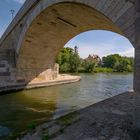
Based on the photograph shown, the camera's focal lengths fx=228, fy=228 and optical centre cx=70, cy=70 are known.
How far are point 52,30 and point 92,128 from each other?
9.35 meters

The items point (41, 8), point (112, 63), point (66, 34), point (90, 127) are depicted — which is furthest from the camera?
point (112, 63)

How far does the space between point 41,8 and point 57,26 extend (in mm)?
2060

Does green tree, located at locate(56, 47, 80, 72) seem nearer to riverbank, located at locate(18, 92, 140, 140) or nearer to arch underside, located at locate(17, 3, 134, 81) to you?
arch underside, located at locate(17, 3, 134, 81)

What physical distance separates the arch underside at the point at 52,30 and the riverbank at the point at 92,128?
4376 mm

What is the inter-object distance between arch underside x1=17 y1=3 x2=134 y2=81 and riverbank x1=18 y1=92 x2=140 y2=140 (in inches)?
172

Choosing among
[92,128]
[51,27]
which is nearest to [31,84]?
[51,27]

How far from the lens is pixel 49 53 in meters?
16.7

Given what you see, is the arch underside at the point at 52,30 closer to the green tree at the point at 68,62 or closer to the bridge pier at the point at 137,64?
the bridge pier at the point at 137,64

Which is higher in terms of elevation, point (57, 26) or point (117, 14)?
point (57, 26)

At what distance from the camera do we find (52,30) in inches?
509

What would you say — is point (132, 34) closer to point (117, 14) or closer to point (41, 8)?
point (117, 14)

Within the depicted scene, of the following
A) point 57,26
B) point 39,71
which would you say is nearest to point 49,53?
point 39,71

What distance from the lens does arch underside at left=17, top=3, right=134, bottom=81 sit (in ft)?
31.1

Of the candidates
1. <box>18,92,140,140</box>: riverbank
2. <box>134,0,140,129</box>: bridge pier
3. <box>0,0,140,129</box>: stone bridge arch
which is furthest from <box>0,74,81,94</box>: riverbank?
<box>134,0,140,129</box>: bridge pier
